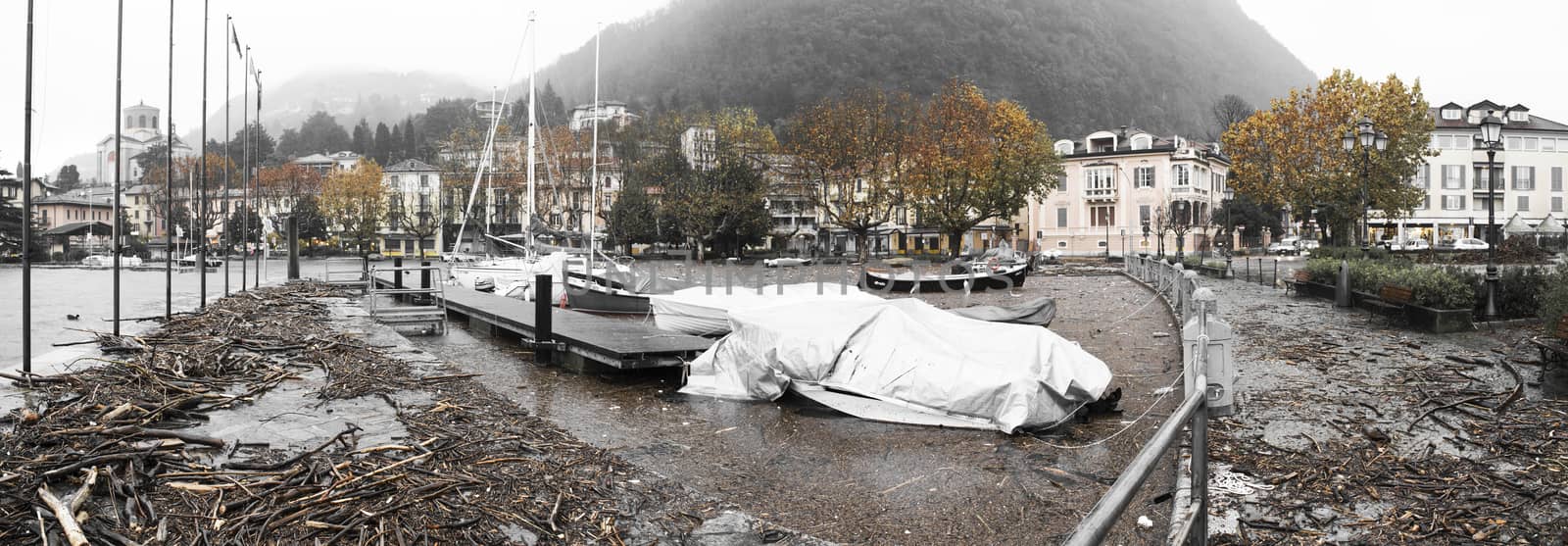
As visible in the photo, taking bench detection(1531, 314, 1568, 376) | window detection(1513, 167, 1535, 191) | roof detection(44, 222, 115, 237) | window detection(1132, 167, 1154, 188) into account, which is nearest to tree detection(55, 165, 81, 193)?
roof detection(44, 222, 115, 237)

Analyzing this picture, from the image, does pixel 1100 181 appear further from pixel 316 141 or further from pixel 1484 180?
pixel 316 141

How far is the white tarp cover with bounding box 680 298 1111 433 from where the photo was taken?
895cm

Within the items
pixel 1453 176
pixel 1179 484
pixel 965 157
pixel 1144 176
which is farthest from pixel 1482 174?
pixel 1179 484

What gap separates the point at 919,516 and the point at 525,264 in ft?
88.9

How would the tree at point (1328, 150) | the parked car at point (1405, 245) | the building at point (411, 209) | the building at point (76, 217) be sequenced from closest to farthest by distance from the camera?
the tree at point (1328, 150) → the parked car at point (1405, 245) → the building at point (76, 217) → the building at point (411, 209)

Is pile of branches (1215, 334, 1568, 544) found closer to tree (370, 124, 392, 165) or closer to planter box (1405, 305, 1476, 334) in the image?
planter box (1405, 305, 1476, 334)

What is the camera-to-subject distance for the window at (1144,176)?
73.8 m

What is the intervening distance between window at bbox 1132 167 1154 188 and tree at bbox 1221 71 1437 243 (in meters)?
33.7

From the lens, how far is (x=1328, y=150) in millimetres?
37375

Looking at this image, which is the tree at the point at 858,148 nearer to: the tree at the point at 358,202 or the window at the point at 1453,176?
the tree at the point at 358,202

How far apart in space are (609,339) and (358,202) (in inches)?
3163

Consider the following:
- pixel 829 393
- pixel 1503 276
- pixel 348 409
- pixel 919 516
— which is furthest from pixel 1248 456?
pixel 1503 276

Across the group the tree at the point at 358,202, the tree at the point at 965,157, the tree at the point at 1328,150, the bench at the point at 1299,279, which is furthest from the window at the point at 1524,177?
the tree at the point at 358,202

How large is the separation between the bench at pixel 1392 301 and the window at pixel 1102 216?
60724mm
